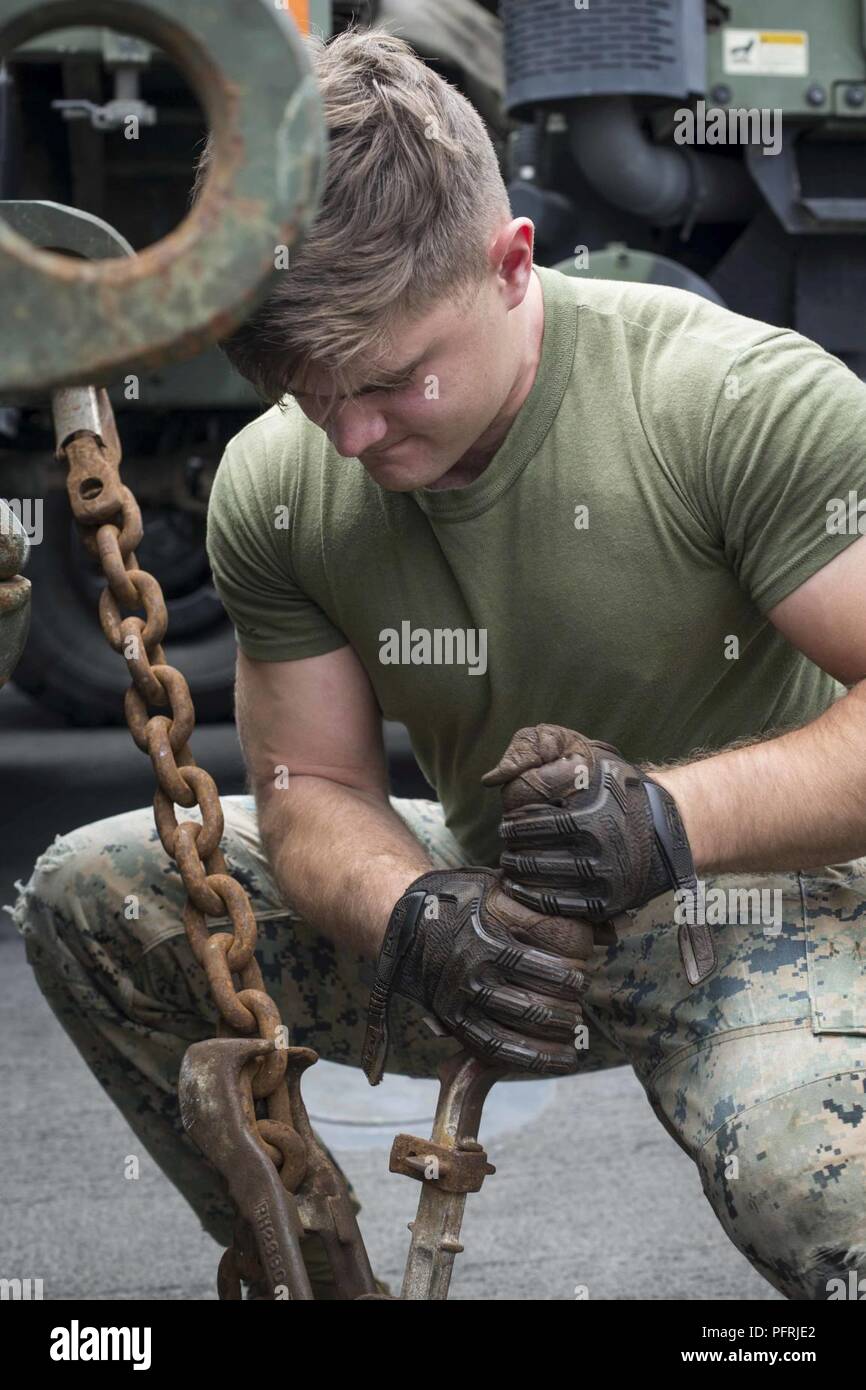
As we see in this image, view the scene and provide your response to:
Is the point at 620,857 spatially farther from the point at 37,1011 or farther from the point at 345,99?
the point at 37,1011

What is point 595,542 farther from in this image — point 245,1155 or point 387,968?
point 245,1155

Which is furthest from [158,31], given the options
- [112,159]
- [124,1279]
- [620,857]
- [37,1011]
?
[112,159]

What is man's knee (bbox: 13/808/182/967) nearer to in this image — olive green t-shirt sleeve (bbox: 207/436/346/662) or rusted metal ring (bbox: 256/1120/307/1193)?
olive green t-shirt sleeve (bbox: 207/436/346/662)

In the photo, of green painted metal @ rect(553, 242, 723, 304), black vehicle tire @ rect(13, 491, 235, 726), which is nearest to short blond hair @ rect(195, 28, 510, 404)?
green painted metal @ rect(553, 242, 723, 304)

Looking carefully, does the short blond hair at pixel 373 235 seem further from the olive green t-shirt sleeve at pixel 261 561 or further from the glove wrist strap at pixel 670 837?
the glove wrist strap at pixel 670 837

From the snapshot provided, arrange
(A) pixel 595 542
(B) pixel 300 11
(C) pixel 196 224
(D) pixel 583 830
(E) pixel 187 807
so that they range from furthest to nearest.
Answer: (B) pixel 300 11
(A) pixel 595 542
(E) pixel 187 807
(D) pixel 583 830
(C) pixel 196 224

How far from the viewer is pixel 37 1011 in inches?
145

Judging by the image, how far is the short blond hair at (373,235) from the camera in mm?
1589

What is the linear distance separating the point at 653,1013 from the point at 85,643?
376 cm

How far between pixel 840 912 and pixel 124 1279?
1.19 m

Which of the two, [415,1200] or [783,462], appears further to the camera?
[415,1200]

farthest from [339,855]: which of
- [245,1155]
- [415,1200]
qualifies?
[415,1200]

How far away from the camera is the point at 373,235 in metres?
1.59

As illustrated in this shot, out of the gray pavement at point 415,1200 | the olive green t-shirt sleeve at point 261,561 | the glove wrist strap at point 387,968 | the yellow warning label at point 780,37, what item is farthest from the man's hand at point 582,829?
the yellow warning label at point 780,37
